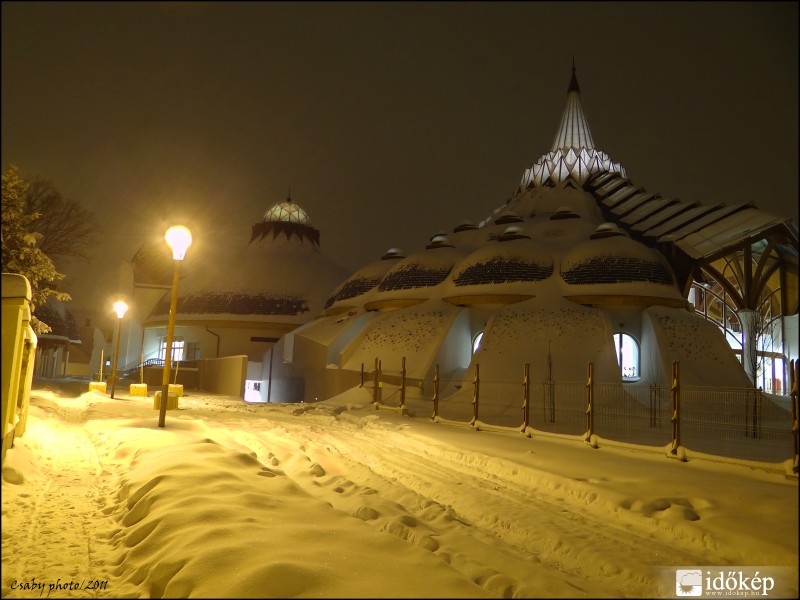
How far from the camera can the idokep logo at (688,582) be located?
130 inches

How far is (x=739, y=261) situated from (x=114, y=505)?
3165 cm

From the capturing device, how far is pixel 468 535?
17.9 ft

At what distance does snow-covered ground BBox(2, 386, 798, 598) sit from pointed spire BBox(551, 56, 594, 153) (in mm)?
38787

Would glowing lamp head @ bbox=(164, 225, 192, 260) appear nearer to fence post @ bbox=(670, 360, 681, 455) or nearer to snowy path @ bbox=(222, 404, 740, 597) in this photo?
snowy path @ bbox=(222, 404, 740, 597)

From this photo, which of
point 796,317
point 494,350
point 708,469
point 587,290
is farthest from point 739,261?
point 708,469

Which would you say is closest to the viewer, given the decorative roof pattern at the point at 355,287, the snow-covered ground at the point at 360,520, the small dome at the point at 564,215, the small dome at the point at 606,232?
the snow-covered ground at the point at 360,520

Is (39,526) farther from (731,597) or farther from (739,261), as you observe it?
(739,261)

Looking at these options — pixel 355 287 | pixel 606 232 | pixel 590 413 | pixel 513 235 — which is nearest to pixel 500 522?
pixel 590 413

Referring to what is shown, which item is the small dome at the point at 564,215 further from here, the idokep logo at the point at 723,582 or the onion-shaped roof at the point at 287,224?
the idokep logo at the point at 723,582

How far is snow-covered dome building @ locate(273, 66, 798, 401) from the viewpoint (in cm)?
2519

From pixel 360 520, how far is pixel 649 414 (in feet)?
47.7

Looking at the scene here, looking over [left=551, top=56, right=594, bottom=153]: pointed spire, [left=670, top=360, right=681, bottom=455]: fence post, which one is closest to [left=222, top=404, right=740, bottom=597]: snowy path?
[left=670, top=360, right=681, bottom=455]: fence post

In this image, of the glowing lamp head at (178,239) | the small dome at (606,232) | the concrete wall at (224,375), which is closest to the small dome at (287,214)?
the concrete wall at (224,375)

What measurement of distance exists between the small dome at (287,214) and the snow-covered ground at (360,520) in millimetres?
48614
